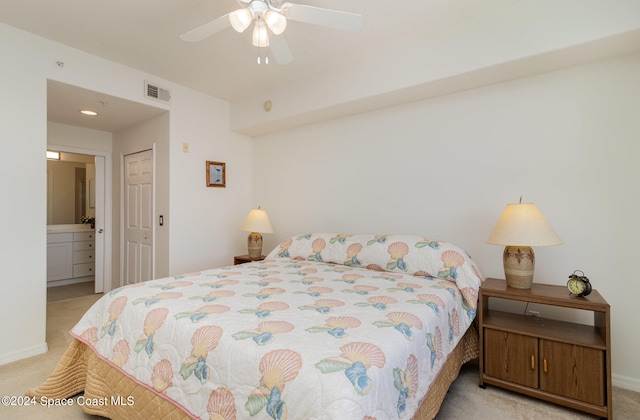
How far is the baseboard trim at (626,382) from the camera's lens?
193 cm

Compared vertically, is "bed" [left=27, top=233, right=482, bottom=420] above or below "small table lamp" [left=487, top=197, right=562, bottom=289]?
below

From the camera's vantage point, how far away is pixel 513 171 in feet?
7.68

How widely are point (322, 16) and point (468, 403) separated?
2.38 metres

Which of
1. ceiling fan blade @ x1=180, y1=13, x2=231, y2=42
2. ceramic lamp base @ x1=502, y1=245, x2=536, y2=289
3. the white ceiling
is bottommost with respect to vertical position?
ceramic lamp base @ x1=502, y1=245, x2=536, y2=289

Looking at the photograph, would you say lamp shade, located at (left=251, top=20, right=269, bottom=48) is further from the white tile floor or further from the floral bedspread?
the white tile floor

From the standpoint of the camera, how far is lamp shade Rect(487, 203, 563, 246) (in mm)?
1853

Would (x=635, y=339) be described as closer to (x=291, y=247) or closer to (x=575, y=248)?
(x=575, y=248)

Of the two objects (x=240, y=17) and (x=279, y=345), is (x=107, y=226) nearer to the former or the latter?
(x=240, y=17)

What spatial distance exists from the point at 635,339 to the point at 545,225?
961 mm

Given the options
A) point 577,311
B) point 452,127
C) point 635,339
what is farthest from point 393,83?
point 635,339

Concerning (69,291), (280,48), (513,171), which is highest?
(280,48)

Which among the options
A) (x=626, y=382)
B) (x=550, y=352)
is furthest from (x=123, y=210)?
(x=626, y=382)

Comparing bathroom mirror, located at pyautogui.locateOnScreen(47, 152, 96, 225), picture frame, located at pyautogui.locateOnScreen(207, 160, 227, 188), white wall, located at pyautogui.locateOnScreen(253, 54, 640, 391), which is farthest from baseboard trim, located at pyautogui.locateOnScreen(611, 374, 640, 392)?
bathroom mirror, located at pyautogui.locateOnScreen(47, 152, 96, 225)

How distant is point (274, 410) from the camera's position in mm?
950
